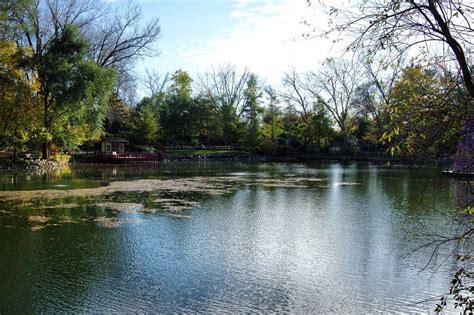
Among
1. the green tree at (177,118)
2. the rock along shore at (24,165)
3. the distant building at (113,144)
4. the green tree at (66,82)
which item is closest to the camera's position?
the rock along shore at (24,165)

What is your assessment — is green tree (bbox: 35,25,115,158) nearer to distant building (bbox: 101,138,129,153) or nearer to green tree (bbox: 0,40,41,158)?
green tree (bbox: 0,40,41,158)

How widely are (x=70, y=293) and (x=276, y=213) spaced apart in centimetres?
760

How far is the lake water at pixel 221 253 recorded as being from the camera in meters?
6.05

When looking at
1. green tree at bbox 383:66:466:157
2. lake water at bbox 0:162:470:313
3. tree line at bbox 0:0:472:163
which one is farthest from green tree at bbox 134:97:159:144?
green tree at bbox 383:66:466:157

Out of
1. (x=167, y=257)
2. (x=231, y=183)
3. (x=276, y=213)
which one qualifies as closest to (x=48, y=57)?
(x=231, y=183)

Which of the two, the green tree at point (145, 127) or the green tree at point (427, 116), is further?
the green tree at point (145, 127)

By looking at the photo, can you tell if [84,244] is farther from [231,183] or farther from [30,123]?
[30,123]

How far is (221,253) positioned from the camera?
8.45 m

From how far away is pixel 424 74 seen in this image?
3.92m

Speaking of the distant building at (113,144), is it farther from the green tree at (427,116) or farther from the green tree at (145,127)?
the green tree at (427,116)

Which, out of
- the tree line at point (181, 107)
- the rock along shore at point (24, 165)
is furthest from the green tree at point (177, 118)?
the rock along shore at point (24, 165)

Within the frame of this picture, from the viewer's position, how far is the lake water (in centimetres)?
605

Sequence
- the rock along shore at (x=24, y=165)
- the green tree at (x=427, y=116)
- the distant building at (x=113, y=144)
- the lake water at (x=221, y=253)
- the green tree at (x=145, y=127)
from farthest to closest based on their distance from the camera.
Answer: the green tree at (x=145, y=127)
the distant building at (x=113, y=144)
the rock along shore at (x=24, y=165)
the lake water at (x=221, y=253)
the green tree at (x=427, y=116)

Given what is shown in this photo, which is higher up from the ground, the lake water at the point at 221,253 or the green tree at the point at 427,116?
the green tree at the point at 427,116
